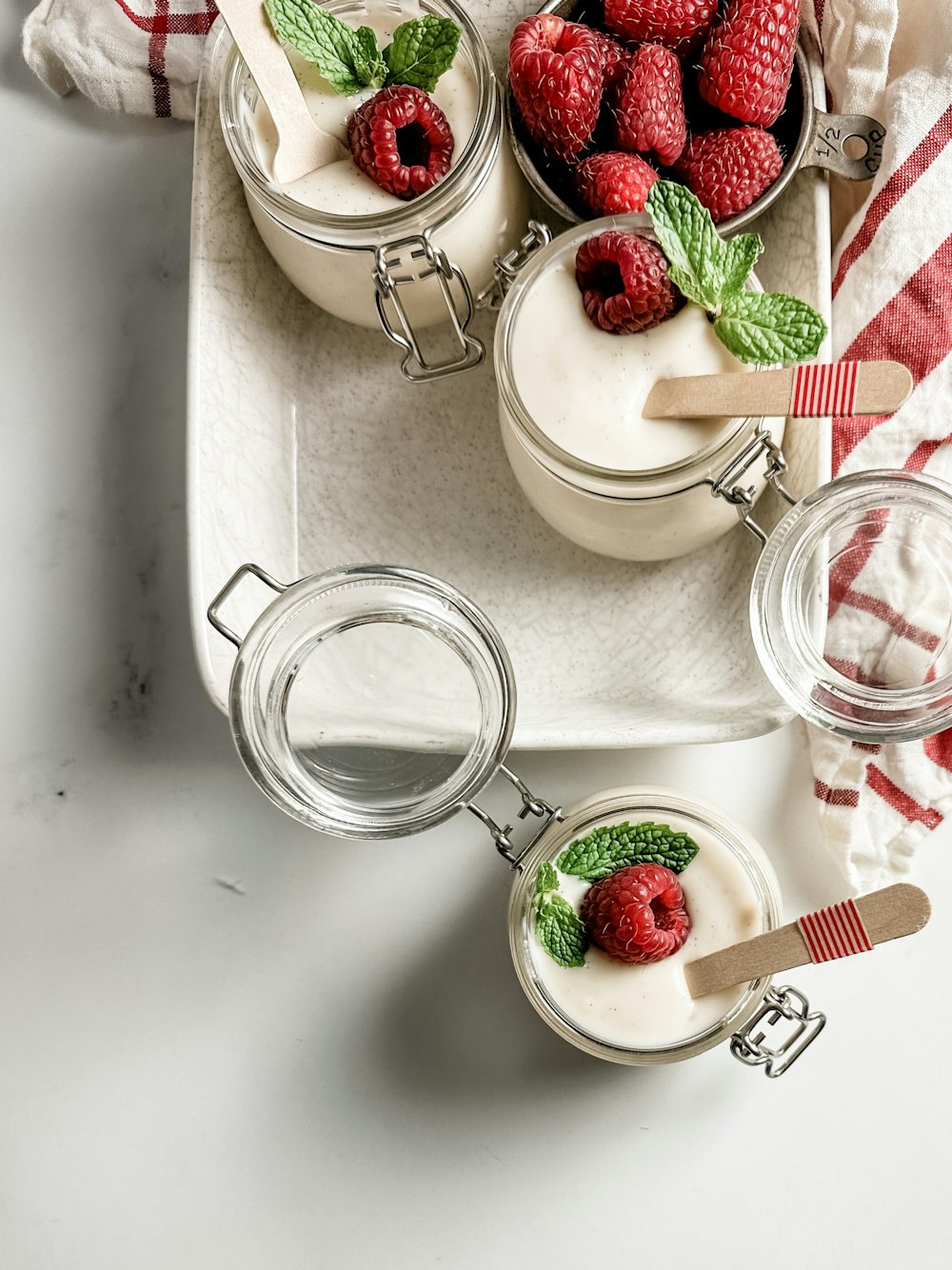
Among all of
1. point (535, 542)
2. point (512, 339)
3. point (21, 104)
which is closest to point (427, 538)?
point (535, 542)

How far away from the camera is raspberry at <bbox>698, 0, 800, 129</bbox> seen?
0.81 meters

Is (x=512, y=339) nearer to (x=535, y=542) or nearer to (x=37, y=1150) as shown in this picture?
(x=535, y=542)

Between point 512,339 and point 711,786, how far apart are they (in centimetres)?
39

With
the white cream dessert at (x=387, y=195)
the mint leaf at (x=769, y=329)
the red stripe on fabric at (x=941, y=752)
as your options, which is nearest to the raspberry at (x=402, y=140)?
the white cream dessert at (x=387, y=195)

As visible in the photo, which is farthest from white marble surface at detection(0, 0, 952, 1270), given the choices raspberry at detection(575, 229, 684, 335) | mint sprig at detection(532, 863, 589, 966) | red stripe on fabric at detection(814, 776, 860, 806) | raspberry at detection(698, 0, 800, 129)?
raspberry at detection(698, 0, 800, 129)

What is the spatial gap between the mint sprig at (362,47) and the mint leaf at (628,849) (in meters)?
0.53

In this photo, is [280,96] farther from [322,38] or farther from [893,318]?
[893,318]

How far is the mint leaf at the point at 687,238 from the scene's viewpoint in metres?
0.74

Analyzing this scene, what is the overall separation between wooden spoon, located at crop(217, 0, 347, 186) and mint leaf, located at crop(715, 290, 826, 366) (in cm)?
30

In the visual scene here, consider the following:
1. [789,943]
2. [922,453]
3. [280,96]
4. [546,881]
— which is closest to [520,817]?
[546,881]

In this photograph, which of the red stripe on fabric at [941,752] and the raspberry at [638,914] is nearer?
the raspberry at [638,914]

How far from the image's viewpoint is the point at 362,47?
825mm

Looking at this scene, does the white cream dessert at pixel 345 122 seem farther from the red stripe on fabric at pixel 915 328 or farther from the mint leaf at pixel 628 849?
the mint leaf at pixel 628 849

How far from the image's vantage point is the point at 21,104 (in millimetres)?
1035
